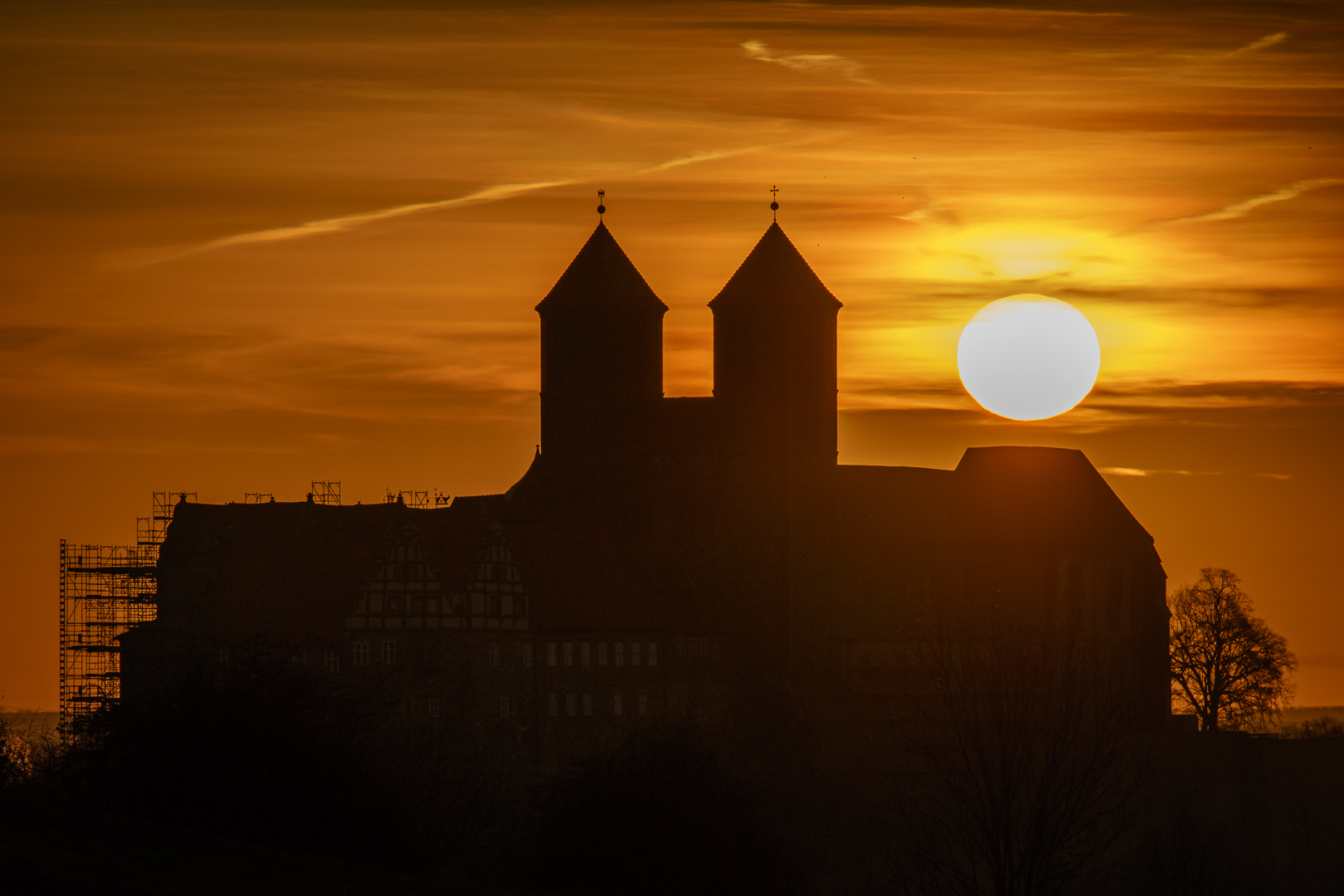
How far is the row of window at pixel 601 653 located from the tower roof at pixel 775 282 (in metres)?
15.5

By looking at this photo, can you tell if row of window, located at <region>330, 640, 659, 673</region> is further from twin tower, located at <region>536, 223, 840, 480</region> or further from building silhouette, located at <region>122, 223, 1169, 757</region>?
twin tower, located at <region>536, 223, 840, 480</region>

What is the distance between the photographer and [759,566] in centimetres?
9419

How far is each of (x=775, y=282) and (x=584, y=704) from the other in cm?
2036

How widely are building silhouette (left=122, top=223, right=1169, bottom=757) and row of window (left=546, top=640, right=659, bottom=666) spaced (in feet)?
0.28

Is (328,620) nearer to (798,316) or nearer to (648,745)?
(798,316)

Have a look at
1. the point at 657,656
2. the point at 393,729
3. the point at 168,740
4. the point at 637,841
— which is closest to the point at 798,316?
the point at 657,656

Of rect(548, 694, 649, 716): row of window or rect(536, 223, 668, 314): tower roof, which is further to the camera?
rect(536, 223, 668, 314): tower roof

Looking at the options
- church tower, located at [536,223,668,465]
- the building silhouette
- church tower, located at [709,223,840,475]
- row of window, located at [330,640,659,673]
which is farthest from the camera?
church tower, located at [536,223,668,465]

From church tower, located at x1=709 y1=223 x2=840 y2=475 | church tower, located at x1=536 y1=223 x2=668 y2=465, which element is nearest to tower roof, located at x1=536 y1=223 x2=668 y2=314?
church tower, located at x1=536 y1=223 x2=668 y2=465

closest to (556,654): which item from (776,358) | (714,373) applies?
(714,373)

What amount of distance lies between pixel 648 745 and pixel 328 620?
3032 cm

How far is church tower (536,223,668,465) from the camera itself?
308 feet

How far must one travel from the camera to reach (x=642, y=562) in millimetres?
92125

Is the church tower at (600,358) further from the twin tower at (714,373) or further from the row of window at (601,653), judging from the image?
the row of window at (601,653)
